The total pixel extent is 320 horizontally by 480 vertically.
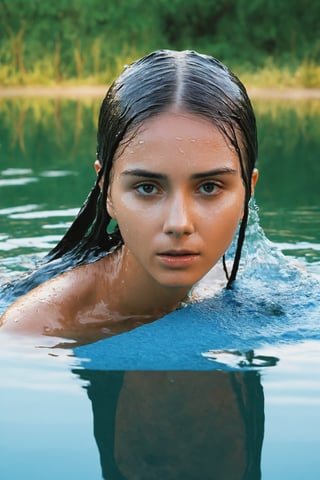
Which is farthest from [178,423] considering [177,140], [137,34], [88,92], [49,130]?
[137,34]

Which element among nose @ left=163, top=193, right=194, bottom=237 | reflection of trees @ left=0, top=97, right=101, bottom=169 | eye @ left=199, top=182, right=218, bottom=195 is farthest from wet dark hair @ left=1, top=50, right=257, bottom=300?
reflection of trees @ left=0, top=97, right=101, bottom=169

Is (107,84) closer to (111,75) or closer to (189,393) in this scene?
(111,75)

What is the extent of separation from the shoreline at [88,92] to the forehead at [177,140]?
17.3m

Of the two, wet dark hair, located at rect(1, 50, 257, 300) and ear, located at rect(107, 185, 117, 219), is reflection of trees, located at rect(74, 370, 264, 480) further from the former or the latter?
wet dark hair, located at rect(1, 50, 257, 300)

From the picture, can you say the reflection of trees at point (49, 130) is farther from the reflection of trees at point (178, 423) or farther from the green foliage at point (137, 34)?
the reflection of trees at point (178, 423)

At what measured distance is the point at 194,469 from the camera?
2.05m

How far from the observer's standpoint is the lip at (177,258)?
2771 millimetres

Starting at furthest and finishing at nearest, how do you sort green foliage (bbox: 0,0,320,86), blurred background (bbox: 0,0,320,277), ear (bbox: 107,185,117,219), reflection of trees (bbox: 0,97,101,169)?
1. green foliage (bbox: 0,0,320,86)
2. reflection of trees (bbox: 0,97,101,169)
3. blurred background (bbox: 0,0,320,277)
4. ear (bbox: 107,185,117,219)

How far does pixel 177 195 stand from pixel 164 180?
0.06 metres

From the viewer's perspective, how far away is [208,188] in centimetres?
278

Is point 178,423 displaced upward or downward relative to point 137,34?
downward

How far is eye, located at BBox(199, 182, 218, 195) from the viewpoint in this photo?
275cm

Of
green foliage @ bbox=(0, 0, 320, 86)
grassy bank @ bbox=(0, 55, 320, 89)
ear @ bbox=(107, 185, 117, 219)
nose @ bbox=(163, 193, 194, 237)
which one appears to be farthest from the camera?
green foliage @ bbox=(0, 0, 320, 86)

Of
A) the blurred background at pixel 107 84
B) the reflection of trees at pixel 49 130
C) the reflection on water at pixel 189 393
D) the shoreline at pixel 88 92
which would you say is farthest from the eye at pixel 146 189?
the shoreline at pixel 88 92
